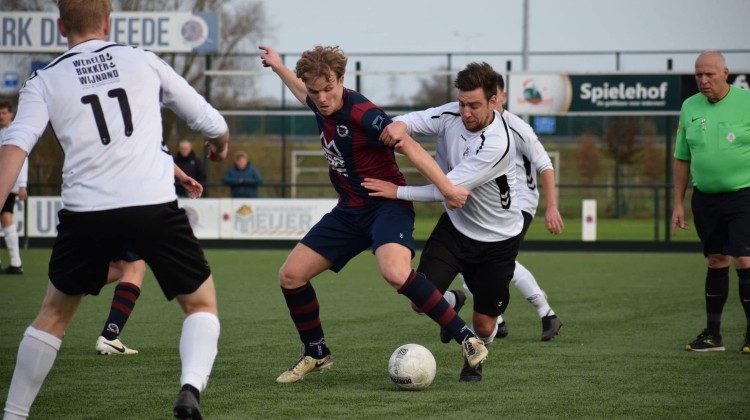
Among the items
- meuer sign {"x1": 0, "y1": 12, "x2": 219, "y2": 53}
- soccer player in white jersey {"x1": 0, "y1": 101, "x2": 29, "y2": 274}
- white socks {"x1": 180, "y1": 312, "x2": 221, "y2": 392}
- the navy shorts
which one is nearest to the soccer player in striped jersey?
the navy shorts

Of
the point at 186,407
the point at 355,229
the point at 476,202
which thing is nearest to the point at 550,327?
the point at 476,202

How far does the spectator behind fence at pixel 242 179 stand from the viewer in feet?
68.4

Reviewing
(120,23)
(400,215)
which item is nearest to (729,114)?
(400,215)

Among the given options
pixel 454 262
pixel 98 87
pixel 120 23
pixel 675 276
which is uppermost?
pixel 120 23

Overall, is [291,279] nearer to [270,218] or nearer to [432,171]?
[432,171]

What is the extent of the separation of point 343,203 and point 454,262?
0.80 m

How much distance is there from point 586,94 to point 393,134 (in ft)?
53.1

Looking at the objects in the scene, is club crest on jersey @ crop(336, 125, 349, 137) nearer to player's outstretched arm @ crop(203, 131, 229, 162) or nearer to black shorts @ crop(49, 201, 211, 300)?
player's outstretched arm @ crop(203, 131, 229, 162)

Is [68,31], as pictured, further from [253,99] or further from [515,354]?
[253,99]

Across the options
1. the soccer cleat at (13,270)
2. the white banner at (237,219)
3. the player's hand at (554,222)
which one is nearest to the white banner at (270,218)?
the white banner at (237,219)

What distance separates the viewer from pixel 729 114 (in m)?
7.51

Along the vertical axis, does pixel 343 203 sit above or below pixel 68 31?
below

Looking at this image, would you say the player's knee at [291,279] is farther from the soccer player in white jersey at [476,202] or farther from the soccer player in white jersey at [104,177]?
the soccer player in white jersey at [104,177]

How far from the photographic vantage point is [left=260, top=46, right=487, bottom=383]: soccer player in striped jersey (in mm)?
5906
